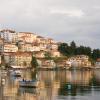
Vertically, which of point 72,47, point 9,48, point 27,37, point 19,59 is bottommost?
point 19,59

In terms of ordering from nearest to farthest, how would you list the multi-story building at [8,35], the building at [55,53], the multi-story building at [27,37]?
1. the building at [55,53]
2. the multi-story building at [8,35]
3. the multi-story building at [27,37]

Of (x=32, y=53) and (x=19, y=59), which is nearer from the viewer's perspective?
(x=19, y=59)

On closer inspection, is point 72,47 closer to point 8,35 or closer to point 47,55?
point 47,55

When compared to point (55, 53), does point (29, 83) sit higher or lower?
lower

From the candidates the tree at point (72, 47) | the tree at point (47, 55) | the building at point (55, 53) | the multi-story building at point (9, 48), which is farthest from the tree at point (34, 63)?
the tree at point (72, 47)

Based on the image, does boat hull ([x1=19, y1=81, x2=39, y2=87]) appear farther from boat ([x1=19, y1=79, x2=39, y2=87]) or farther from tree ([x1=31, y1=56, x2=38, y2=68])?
tree ([x1=31, y1=56, x2=38, y2=68])

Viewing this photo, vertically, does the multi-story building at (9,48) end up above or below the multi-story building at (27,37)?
below

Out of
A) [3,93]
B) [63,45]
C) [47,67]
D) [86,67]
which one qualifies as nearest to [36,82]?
[3,93]

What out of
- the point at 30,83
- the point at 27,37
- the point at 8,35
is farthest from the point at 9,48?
the point at 30,83

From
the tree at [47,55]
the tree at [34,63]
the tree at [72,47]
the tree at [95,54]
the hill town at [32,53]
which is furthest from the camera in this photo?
the tree at [95,54]

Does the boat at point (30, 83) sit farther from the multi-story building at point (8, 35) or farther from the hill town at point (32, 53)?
the multi-story building at point (8, 35)

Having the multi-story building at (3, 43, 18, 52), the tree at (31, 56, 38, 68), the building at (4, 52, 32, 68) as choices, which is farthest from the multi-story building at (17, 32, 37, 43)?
the tree at (31, 56, 38, 68)

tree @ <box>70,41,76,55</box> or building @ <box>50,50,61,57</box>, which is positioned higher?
tree @ <box>70,41,76,55</box>

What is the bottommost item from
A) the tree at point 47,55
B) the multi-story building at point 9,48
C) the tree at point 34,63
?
the tree at point 34,63
